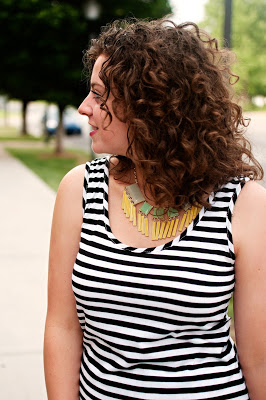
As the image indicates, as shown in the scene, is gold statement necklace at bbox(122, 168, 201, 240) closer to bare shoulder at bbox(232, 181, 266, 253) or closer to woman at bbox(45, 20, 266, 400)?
woman at bbox(45, 20, 266, 400)

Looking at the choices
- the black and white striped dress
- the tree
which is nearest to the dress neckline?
the black and white striped dress

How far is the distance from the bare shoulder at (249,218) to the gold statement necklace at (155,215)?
0.12 meters

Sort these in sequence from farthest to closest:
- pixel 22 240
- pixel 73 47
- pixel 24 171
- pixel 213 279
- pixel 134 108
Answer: pixel 73 47, pixel 24 171, pixel 22 240, pixel 134 108, pixel 213 279

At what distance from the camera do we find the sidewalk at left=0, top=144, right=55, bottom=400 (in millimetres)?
3346

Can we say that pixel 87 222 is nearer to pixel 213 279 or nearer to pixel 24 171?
pixel 213 279

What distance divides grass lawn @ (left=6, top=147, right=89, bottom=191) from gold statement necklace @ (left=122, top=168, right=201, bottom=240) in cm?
915

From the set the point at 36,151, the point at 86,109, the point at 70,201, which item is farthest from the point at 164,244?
the point at 36,151

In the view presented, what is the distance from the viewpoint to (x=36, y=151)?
1977 centimetres

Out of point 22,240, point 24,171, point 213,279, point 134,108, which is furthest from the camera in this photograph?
point 24,171

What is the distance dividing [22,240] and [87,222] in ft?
17.3

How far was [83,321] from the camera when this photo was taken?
4.98 feet

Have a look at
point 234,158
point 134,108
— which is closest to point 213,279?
point 234,158

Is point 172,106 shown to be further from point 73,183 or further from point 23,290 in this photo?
point 23,290

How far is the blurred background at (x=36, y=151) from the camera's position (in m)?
3.46
